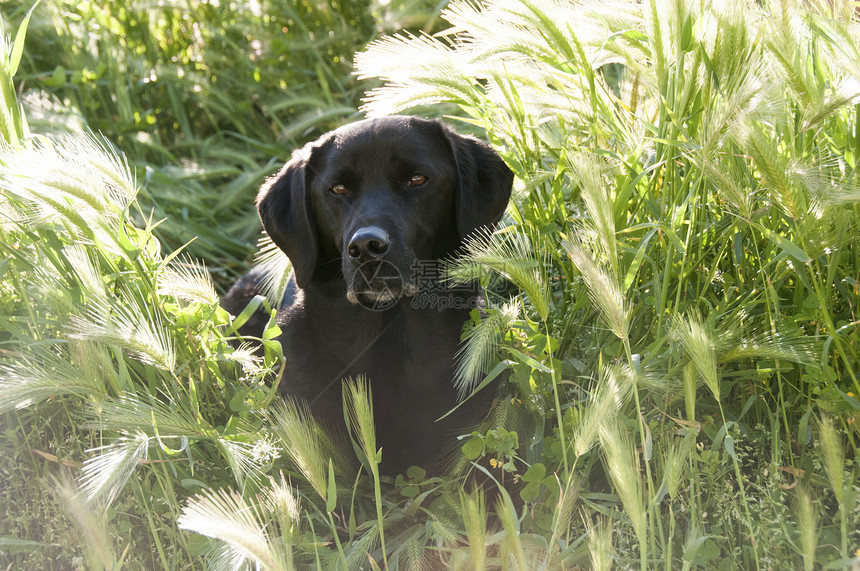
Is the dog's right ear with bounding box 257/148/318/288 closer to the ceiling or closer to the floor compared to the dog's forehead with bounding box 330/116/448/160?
closer to the floor

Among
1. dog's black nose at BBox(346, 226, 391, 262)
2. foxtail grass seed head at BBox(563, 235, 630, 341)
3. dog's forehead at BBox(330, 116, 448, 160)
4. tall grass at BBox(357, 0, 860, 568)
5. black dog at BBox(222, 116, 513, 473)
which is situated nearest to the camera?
foxtail grass seed head at BBox(563, 235, 630, 341)

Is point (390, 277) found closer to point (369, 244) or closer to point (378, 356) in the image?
point (369, 244)

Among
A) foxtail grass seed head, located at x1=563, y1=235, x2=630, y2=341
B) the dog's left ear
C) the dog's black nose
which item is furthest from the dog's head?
foxtail grass seed head, located at x1=563, y1=235, x2=630, y2=341

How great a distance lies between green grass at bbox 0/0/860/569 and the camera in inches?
76.7

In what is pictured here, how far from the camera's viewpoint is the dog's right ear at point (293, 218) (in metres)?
2.91

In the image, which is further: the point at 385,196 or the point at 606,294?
the point at 385,196

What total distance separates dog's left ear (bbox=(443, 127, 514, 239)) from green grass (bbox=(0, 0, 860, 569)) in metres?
0.08

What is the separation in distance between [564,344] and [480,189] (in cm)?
68

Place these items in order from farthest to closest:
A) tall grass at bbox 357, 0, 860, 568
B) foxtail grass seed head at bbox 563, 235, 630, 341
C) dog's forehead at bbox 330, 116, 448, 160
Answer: dog's forehead at bbox 330, 116, 448, 160, tall grass at bbox 357, 0, 860, 568, foxtail grass seed head at bbox 563, 235, 630, 341

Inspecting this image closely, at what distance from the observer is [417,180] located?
2.88 m

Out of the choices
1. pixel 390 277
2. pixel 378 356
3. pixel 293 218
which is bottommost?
pixel 378 356

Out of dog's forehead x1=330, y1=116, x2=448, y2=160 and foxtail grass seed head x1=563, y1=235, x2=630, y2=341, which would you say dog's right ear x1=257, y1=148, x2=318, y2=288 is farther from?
foxtail grass seed head x1=563, y1=235, x2=630, y2=341

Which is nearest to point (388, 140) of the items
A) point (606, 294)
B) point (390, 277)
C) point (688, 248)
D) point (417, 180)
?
point (417, 180)

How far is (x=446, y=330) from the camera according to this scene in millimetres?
2863
